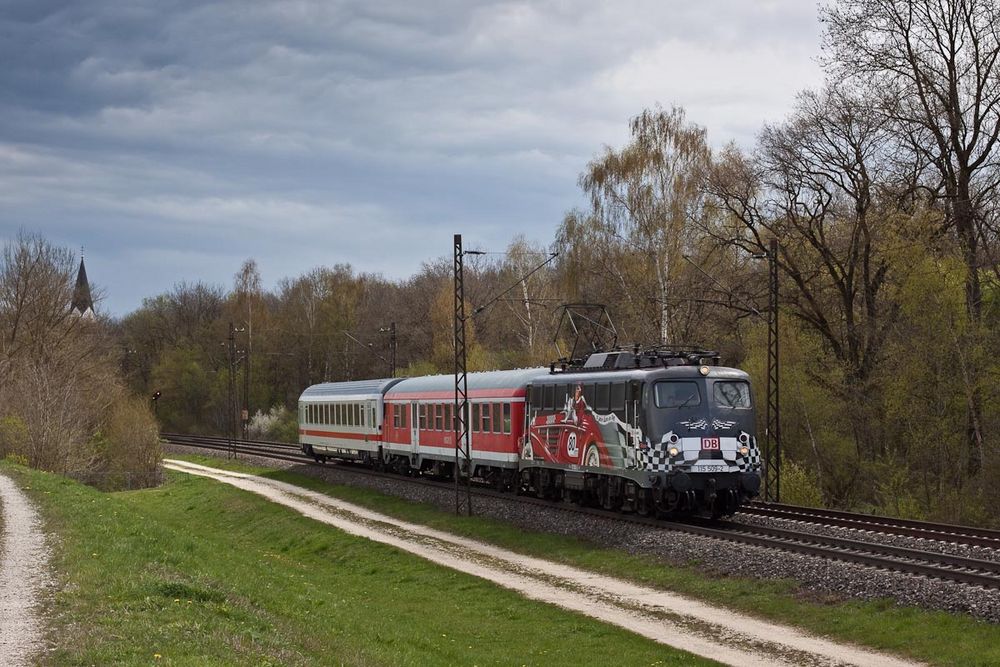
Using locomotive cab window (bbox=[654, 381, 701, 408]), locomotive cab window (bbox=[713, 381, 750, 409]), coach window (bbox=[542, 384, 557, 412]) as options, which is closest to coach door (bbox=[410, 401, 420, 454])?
coach window (bbox=[542, 384, 557, 412])

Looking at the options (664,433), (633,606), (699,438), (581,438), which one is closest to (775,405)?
(581,438)

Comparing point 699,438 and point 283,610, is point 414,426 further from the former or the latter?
point 283,610

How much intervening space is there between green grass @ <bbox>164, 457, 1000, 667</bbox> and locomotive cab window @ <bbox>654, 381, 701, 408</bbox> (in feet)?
10.9

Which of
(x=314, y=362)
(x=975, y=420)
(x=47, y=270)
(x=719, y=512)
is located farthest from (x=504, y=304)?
(x=719, y=512)

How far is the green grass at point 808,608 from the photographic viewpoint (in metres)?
14.5

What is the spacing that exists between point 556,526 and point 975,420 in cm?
1391

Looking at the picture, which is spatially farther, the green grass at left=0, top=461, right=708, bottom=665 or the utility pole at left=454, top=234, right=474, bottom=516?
the utility pole at left=454, top=234, right=474, bottom=516

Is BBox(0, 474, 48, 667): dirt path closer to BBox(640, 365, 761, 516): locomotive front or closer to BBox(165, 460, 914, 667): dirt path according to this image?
BBox(165, 460, 914, 667): dirt path

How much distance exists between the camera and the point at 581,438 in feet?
90.1

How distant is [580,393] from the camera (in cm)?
2759

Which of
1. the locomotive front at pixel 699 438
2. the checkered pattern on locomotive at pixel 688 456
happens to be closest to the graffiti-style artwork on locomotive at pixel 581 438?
the checkered pattern on locomotive at pixel 688 456

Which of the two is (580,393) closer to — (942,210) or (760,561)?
(760,561)

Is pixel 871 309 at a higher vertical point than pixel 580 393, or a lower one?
higher

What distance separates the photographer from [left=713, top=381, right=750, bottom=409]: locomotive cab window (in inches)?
972
